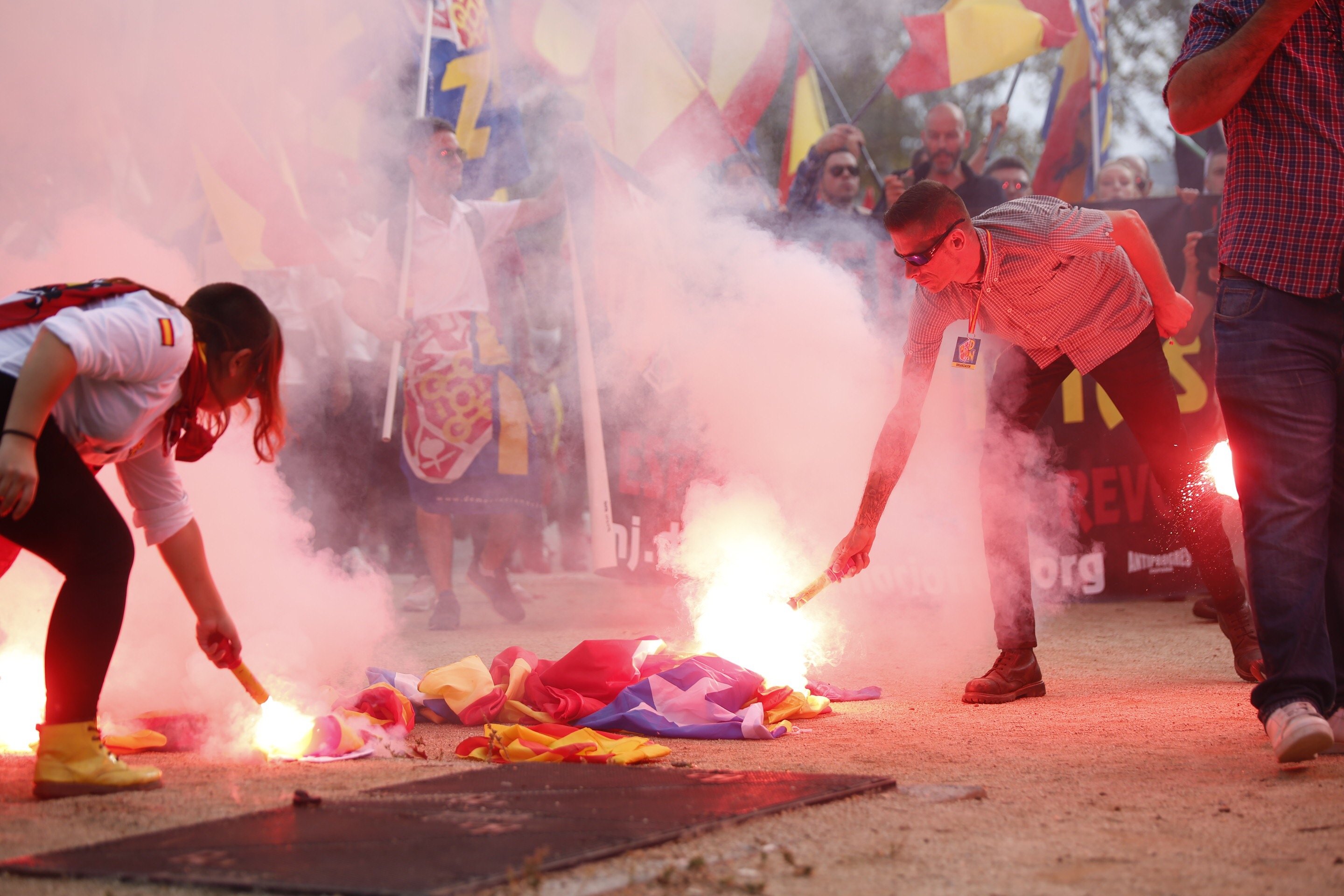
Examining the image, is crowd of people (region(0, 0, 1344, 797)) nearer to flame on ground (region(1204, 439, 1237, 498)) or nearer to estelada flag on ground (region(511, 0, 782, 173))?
estelada flag on ground (region(511, 0, 782, 173))

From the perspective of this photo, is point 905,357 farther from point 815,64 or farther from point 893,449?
point 815,64

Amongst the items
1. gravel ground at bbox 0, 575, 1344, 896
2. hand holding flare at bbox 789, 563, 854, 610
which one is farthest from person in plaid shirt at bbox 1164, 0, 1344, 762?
hand holding flare at bbox 789, 563, 854, 610

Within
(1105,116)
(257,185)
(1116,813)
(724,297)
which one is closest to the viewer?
(1116,813)

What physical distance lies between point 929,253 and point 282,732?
2153mm

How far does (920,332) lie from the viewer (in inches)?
140

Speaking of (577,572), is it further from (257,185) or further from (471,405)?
(257,185)

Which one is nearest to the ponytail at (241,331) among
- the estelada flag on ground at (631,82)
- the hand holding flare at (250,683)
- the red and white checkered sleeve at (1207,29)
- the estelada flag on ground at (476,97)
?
the hand holding flare at (250,683)

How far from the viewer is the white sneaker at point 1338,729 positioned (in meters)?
2.59

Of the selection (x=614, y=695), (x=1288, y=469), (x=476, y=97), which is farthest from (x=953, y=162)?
(x=1288, y=469)

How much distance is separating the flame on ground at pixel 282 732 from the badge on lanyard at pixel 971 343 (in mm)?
1984

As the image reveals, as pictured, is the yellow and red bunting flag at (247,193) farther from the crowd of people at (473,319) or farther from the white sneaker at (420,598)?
the white sneaker at (420,598)

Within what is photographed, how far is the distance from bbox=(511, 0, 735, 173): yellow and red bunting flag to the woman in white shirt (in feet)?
13.9

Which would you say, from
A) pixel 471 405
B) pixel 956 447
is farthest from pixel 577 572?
pixel 956 447

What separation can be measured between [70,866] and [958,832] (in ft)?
4.69
